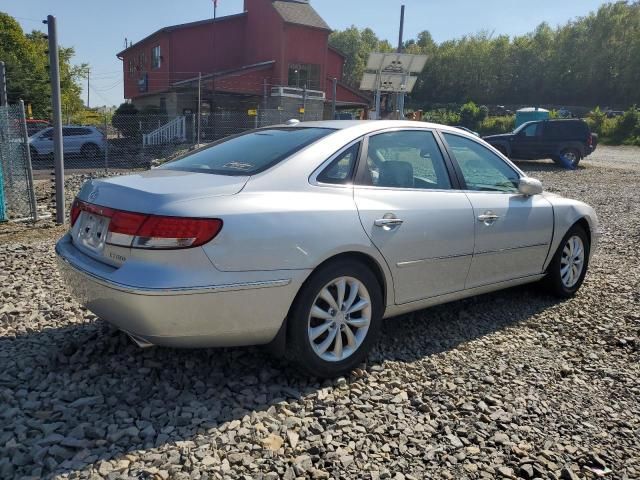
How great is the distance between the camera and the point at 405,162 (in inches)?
153

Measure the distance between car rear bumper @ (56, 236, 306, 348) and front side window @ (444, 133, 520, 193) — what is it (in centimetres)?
187

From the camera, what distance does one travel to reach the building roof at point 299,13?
3094 cm

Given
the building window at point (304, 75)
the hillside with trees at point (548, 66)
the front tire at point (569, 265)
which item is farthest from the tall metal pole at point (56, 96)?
the hillside with trees at point (548, 66)

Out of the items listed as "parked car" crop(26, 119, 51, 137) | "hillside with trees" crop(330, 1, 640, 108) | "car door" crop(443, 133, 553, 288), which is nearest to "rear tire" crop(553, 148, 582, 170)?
"car door" crop(443, 133, 553, 288)

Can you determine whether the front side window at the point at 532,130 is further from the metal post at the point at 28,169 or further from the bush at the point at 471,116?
the bush at the point at 471,116

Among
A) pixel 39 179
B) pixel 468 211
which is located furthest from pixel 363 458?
pixel 39 179

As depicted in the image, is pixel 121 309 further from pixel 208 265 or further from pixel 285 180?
pixel 285 180

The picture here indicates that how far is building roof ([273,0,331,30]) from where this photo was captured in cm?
3094

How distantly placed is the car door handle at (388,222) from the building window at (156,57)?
33.2 meters

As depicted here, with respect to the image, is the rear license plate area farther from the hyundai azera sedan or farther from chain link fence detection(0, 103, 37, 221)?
chain link fence detection(0, 103, 37, 221)

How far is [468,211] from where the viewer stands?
3977 millimetres

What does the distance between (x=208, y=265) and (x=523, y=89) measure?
86.6 m

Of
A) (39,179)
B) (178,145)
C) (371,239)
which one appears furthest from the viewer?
(178,145)

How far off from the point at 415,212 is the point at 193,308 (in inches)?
62.8
